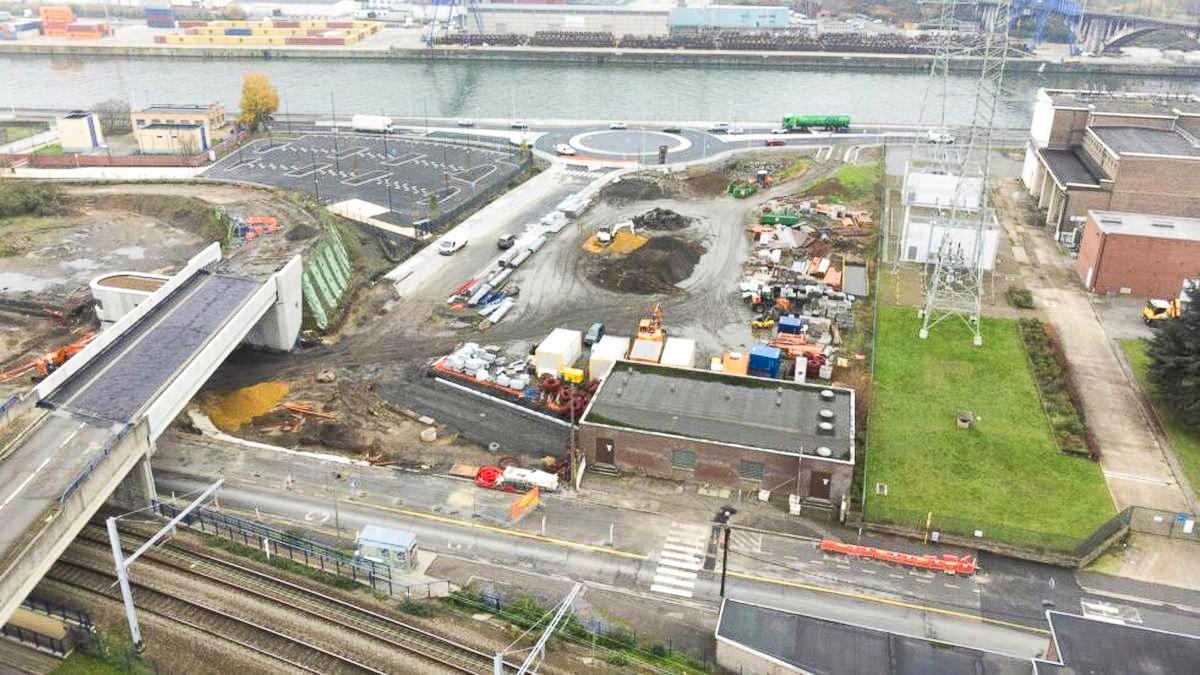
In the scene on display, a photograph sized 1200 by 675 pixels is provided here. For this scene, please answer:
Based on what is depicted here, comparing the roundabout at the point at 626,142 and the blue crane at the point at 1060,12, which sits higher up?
the blue crane at the point at 1060,12

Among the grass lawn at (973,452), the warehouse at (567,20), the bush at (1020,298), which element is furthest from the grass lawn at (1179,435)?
the warehouse at (567,20)

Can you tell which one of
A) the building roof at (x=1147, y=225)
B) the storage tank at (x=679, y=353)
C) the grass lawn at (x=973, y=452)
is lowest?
the grass lawn at (x=973, y=452)

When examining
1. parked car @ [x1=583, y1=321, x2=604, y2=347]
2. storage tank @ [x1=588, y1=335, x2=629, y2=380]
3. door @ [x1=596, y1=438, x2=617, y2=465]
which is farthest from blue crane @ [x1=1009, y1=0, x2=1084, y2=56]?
door @ [x1=596, y1=438, x2=617, y2=465]

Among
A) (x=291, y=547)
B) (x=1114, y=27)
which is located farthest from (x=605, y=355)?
(x=1114, y=27)

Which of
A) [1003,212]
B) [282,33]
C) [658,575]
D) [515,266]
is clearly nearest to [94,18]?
[282,33]

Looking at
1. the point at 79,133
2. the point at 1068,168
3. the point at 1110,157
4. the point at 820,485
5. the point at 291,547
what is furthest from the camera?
the point at 79,133

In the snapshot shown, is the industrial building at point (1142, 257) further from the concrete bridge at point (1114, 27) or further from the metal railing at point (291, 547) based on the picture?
the concrete bridge at point (1114, 27)

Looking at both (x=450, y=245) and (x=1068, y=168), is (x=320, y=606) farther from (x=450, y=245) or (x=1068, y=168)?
(x=1068, y=168)

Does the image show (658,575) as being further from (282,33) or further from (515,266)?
(282,33)
